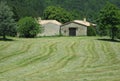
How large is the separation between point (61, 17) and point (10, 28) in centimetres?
6725

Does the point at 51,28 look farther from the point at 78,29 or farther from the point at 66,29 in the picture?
the point at 78,29

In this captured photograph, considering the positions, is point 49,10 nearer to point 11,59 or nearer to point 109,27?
point 109,27

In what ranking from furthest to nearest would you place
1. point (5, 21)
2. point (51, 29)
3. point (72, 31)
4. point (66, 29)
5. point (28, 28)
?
point (51, 29), point (66, 29), point (72, 31), point (28, 28), point (5, 21)

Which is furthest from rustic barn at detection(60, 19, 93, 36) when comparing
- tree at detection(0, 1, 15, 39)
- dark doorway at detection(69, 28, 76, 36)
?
tree at detection(0, 1, 15, 39)

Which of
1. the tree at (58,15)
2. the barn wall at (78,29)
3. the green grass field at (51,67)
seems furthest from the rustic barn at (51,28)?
the green grass field at (51,67)

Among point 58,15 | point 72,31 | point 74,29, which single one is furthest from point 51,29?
point 58,15

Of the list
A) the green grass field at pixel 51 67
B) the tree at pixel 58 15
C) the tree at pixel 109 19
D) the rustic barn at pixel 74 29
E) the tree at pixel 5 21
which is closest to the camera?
the green grass field at pixel 51 67

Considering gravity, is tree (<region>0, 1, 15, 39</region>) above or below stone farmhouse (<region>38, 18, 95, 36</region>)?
above

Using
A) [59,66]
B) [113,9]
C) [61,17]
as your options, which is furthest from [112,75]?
[61,17]

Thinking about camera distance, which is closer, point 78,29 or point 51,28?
point 78,29

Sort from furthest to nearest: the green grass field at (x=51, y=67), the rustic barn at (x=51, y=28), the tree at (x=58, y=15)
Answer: the tree at (x=58, y=15) < the rustic barn at (x=51, y=28) < the green grass field at (x=51, y=67)

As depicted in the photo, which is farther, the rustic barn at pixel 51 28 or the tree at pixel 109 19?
the rustic barn at pixel 51 28

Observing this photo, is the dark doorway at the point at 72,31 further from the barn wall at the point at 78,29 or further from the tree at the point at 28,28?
the tree at the point at 28,28

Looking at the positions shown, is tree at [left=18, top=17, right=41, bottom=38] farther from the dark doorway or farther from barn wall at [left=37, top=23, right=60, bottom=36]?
barn wall at [left=37, top=23, right=60, bottom=36]
